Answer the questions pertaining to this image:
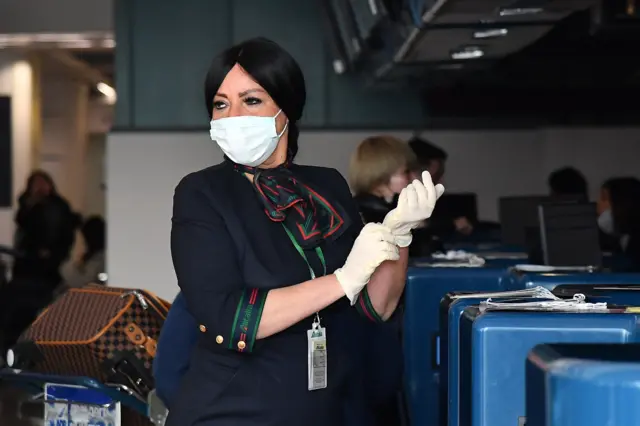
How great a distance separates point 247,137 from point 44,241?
6428 millimetres

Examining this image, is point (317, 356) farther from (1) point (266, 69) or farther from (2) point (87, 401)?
(2) point (87, 401)

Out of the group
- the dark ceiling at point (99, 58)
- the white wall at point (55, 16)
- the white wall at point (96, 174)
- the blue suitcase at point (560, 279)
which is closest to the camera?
the blue suitcase at point (560, 279)

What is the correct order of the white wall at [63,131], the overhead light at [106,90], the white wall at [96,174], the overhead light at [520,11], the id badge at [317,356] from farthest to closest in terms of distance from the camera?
→ the white wall at [96,174]
the overhead light at [106,90]
the white wall at [63,131]
the overhead light at [520,11]
the id badge at [317,356]

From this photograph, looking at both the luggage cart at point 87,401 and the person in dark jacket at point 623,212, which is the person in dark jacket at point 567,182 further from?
the luggage cart at point 87,401

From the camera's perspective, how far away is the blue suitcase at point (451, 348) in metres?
2.27

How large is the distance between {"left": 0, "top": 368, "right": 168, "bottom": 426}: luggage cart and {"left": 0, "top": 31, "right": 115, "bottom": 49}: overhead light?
25.3 feet

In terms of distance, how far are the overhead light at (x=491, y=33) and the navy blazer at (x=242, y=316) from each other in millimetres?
3689

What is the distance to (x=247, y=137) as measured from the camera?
2.18 metres

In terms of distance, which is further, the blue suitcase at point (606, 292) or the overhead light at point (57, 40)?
the overhead light at point (57, 40)

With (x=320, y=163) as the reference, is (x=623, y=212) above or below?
below

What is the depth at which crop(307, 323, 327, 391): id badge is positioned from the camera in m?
2.14

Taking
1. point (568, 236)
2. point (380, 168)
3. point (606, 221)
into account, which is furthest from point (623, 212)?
point (568, 236)

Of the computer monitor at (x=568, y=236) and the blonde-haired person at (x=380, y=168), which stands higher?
the blonde-haired person at (x=380, y=168)

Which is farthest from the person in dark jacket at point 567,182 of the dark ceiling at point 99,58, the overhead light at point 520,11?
the dark ceiling at point 99,58
